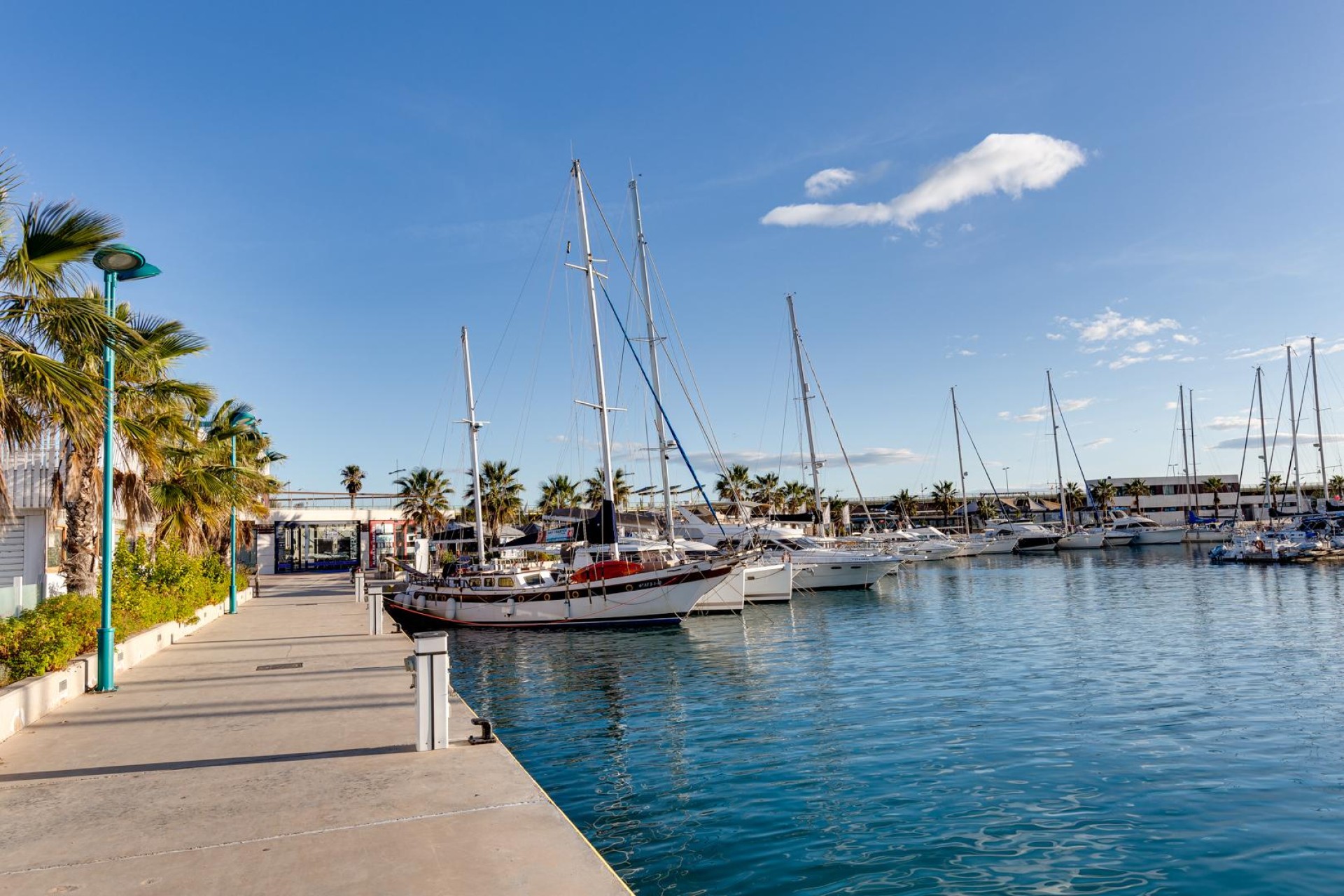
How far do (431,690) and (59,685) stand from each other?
6643 millimetres

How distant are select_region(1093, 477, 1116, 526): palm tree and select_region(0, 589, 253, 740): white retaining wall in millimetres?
129859

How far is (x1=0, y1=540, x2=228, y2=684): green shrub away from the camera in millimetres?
11297

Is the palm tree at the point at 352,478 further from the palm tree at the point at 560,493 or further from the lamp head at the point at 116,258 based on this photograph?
the lamp head at the point at 116,258

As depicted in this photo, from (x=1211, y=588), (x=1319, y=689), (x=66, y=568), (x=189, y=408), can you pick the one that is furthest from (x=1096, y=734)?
(x=1211, y=588)

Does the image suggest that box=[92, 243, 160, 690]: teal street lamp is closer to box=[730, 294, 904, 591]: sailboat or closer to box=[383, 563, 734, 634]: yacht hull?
box=[383, 563, 734, 634]: yacht hull

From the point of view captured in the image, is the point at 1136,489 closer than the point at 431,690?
No

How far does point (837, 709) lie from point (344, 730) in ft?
28.8

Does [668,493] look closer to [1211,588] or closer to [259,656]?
[259,656]

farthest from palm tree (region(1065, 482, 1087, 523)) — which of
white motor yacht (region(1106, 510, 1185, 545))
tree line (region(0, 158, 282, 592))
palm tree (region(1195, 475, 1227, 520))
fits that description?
tree line (region(0, 158, 282, 592))

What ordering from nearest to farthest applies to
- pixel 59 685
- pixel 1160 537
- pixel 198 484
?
pixel 59 685, pixel 198 484, pixel 1160 537

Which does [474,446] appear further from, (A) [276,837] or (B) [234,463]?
(A) [276,837]

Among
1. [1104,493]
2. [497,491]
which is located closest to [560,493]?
[497,491]

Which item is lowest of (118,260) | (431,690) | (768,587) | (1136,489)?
(768,587)

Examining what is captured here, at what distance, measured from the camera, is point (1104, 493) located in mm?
127688
